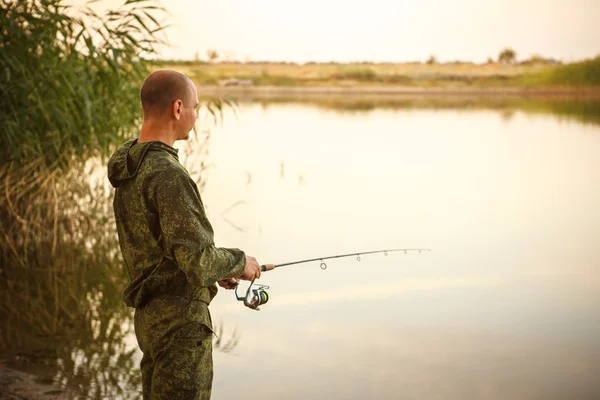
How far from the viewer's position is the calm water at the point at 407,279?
15.7ft

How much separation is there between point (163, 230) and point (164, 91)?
36cm

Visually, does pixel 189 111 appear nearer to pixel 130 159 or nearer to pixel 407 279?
pixel 130 159

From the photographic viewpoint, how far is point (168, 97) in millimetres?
2293

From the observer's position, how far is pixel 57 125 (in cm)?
617

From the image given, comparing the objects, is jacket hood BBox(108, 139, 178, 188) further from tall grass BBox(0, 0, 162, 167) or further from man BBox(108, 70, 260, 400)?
tall grass BBox(0, 0, 162, 167)

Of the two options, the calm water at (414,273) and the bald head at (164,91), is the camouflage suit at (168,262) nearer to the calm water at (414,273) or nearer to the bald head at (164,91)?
the bald head at (164,91)

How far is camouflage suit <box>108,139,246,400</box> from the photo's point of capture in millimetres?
2205

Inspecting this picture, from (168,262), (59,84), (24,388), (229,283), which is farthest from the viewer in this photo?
(59,84)

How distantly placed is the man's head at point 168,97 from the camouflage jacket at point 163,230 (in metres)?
0.08

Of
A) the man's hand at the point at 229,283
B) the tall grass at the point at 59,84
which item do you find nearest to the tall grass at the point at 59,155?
the tall grass at the point at 59,84

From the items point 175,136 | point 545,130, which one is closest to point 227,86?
point 545,130

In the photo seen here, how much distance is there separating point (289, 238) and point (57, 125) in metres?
3.19

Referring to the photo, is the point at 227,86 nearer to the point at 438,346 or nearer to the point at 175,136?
the point at 438,346

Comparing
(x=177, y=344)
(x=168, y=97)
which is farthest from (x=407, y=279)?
(x=168, y=97)
